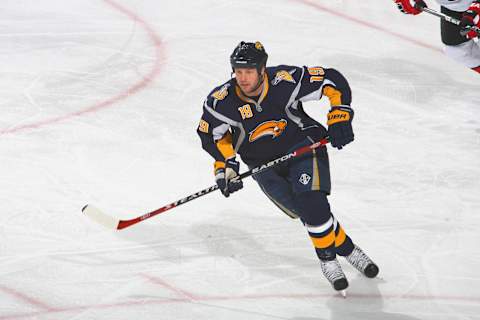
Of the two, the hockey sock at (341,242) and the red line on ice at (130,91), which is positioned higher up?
the hockey sock at (341,242)

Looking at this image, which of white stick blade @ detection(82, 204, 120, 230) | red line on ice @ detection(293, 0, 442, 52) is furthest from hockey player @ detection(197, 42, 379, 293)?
red line on ice @ detection(293, 0, 442, 52)

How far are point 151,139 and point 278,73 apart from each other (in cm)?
154

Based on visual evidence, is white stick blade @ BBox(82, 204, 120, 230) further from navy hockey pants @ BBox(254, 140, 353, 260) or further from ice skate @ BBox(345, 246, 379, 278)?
ice skate @ BBox(345, 246, 379, 278)

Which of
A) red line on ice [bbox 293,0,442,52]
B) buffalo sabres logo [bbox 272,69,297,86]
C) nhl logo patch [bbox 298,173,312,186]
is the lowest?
red line on ice [bbox 293,0,442,52]

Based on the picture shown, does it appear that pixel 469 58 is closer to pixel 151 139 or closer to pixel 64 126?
pixel 151 139

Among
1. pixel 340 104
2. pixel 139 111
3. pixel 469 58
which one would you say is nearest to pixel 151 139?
pixel 139 111

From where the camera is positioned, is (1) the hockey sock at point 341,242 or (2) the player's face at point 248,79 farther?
(1) the hockey sock at point 341,242

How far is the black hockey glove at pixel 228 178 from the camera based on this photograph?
3.40 metres

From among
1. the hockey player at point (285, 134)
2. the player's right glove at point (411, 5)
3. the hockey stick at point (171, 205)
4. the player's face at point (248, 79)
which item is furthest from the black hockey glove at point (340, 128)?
the player's right glove at point (411, 5)

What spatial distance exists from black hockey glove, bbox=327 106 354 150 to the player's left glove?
2.29 meters

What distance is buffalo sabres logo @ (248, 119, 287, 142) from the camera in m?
3.45

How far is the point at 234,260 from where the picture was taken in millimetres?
3740

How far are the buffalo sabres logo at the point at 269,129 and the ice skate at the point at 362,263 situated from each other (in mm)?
628

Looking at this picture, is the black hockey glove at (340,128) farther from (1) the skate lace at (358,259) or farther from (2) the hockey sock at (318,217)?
(1) the skate lace at (358,259)
